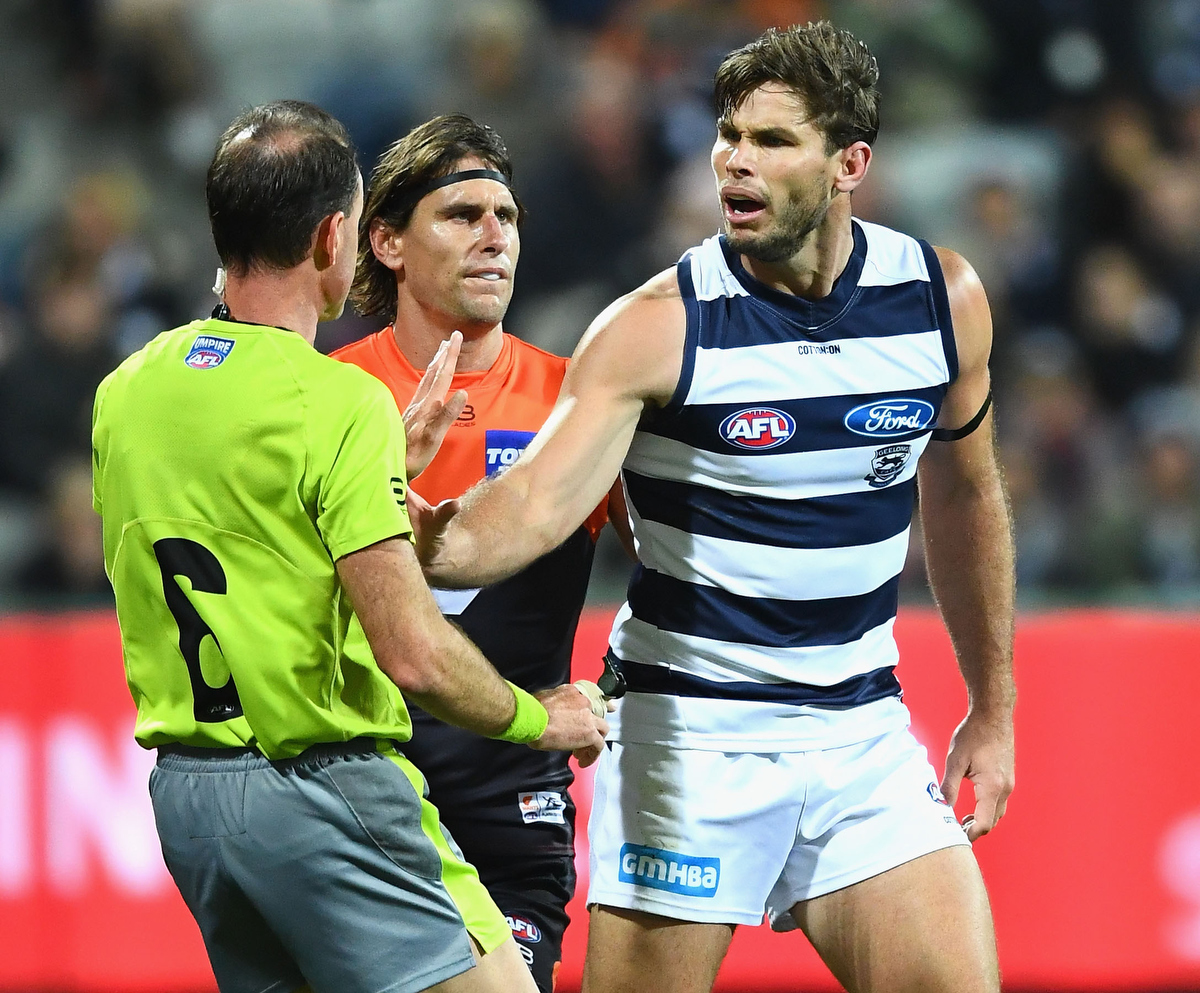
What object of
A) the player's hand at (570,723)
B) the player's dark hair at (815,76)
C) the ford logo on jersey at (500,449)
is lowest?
the player's hand at (570,723)

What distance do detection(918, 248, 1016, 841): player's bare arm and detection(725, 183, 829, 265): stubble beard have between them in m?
0.54

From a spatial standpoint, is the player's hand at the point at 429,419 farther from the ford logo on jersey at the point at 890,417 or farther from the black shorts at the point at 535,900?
the black shorts at the point at 535,900

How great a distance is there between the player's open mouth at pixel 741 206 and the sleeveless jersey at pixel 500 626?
66 centimetres

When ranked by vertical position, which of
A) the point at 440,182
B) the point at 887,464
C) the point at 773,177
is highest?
the point at 440,182

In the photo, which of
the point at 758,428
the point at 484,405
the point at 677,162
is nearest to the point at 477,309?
the point at 484,405

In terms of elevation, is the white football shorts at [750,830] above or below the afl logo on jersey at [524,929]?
above

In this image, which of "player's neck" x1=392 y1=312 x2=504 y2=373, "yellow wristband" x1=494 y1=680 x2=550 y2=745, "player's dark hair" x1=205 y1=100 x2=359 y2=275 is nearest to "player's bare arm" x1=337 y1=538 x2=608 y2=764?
"yellow wristband" x1=494 y1=680 x2=550 y2=745

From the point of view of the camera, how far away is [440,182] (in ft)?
12.0

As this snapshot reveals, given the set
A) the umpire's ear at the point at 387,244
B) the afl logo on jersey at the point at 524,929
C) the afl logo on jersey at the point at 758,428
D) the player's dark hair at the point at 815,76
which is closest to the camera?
the afl logo on jersey at the point at 758,428

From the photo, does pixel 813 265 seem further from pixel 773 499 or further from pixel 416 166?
pixel 416 166

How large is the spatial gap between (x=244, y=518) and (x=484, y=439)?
3.74ft

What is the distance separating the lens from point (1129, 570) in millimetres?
Result: 6855

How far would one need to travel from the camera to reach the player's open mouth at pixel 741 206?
10.4ft

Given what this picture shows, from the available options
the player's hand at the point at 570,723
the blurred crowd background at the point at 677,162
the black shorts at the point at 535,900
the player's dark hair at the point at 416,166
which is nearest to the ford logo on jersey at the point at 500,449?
the player's dark hair at the point at 416,166
